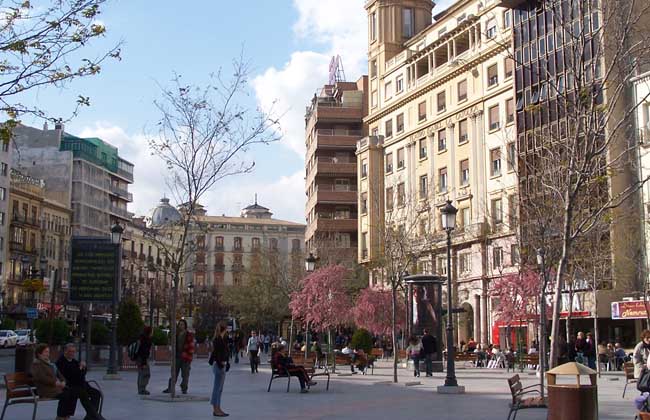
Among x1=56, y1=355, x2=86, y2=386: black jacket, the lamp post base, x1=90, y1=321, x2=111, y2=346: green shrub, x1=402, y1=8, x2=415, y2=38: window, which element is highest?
x1=402, y1=8, x2=415, y2=38: window

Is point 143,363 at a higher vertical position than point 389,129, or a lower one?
lower

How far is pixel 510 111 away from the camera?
173 feet

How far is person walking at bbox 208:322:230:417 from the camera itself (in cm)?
1508

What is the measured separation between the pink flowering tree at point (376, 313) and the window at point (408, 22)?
26496 millimetres

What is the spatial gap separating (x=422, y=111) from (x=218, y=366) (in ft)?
161

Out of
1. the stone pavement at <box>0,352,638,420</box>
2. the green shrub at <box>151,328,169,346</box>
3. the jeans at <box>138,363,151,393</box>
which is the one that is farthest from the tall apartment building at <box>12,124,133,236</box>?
the jeans at <box>138,363,151,393</box>

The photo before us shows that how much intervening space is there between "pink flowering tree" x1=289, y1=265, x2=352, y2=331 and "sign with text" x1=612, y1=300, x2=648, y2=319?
15.7m

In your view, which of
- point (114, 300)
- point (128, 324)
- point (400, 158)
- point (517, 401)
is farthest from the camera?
point (400, 158)

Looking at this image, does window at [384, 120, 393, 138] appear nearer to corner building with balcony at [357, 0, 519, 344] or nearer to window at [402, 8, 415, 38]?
corner building with balcony at [357, 0, 519, 344]

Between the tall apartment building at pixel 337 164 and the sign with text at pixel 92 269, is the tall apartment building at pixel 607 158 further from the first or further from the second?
the tall apartment building at pixel 337 164

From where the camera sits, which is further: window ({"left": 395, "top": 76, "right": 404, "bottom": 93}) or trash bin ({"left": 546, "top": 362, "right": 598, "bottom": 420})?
window ({"left": 395, "top": 76, "right": 404, "bottom": 93})

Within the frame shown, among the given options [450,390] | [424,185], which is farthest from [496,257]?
[450,390]

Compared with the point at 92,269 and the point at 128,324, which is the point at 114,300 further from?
the point at 128,324

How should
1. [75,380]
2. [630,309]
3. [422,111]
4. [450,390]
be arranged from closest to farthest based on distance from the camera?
1. [75,380]
2. [450,390]
3. [630,309]
4. [422,111]
